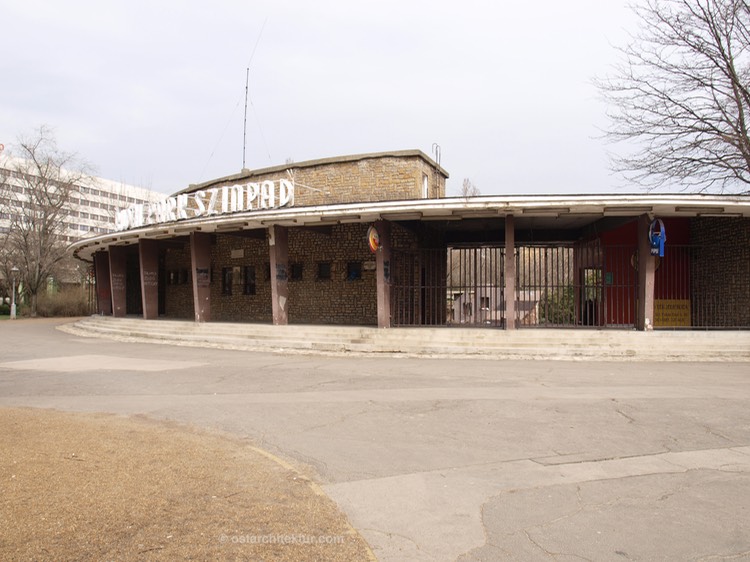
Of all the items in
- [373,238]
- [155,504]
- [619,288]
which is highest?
[373,238]

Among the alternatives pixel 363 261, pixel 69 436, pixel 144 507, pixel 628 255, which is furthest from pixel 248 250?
pixel 144 507

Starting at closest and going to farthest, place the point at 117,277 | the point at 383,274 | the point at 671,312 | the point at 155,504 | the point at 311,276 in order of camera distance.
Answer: the point at 155,504 < the point at 383,274 < the point at 671,312 < the point at 311,276 < the point at 117,277

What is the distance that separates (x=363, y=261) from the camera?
21.3 meters

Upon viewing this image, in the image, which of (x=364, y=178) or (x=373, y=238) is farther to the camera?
(x=364, y=178)

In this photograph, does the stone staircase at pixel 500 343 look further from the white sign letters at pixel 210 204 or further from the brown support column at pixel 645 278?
the white sign letters at pixel 210 204

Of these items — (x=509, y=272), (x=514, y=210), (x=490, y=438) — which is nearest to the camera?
(x=490, y=438)

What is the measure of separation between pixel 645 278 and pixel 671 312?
418 cm

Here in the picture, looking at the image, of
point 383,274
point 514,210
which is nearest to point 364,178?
point 383,274

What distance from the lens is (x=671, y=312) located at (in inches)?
722

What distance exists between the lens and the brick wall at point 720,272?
16.2m

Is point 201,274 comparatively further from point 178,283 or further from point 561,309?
point 561,309

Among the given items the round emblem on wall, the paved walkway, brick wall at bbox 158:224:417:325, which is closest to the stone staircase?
the paved walkway

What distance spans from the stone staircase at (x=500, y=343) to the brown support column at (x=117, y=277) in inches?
406

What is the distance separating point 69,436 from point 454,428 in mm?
4170
